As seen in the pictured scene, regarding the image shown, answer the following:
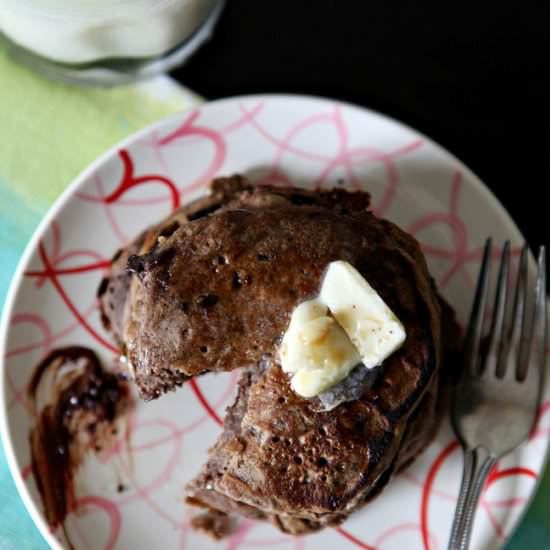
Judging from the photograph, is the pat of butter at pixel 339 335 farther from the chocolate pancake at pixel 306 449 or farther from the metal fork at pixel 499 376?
the metal fork at pixel 499 376

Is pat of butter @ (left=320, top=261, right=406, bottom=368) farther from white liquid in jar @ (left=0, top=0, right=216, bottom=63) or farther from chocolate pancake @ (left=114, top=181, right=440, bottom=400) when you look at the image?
white liquid in jar @ (left=0, top=0, right=216, bottom=63)

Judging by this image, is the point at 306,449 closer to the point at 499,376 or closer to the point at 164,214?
the point at 499,376

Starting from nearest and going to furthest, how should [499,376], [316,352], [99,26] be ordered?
[316,352] → [99,26] → [499,376]

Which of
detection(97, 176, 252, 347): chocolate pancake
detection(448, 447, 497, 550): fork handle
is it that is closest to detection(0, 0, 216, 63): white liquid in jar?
detection(97, 176, 252, 347): chocolate pancake

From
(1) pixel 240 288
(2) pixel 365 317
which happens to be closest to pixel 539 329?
(2) pixel 365 317

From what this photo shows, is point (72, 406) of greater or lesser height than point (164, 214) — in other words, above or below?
below

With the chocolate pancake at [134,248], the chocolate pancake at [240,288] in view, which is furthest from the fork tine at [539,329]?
the chocolate pancake at [134,248]

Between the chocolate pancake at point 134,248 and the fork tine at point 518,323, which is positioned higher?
the chocolate pancake at point 134,248
